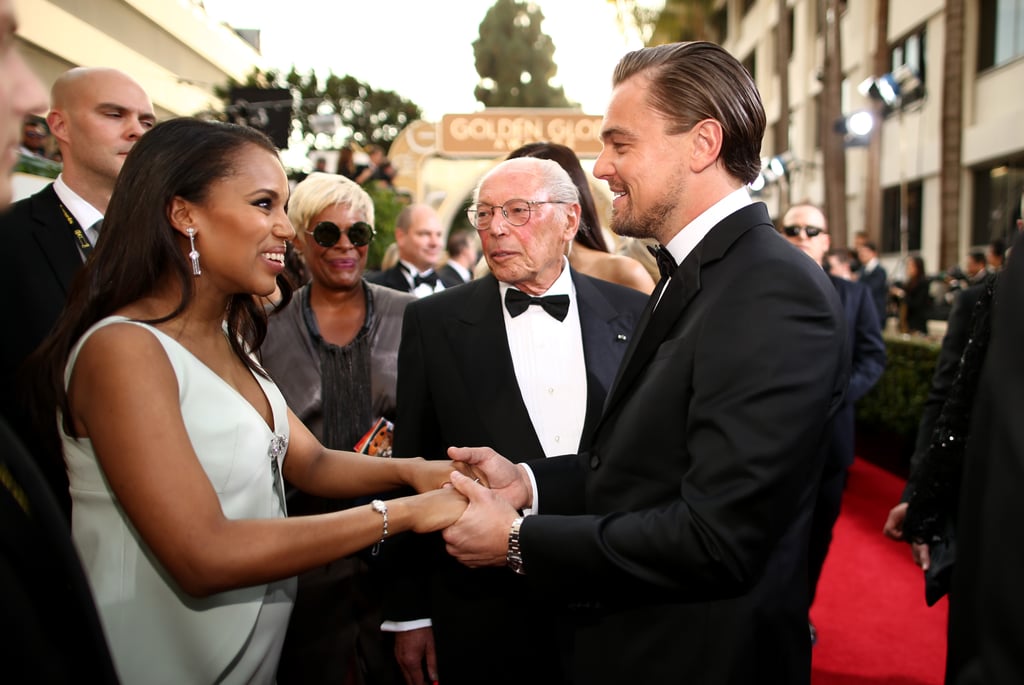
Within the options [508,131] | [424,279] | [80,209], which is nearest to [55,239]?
[80,209]

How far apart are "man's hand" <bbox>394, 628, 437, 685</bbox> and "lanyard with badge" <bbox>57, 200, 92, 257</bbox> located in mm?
1795

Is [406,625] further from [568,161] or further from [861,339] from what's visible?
[861,339]

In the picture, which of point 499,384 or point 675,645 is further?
point 499,384

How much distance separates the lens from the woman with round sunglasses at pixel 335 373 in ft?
10.1

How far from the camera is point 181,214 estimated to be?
2.01m

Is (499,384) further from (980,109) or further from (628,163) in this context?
(980,109)

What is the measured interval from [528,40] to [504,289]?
177ft

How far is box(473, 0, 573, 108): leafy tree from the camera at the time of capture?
52562 mm

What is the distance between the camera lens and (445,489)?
232 cm

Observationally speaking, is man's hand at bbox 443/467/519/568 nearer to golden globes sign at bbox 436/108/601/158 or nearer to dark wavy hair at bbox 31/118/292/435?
dark wavy hair at bbox 31/118/292/435

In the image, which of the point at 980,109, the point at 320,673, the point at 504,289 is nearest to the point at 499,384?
the point at 504,289

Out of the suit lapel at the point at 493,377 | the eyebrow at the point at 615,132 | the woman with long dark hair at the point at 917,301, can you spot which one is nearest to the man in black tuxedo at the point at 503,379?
the suit lapel at the point at 493,377

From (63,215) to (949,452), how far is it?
3.20 m

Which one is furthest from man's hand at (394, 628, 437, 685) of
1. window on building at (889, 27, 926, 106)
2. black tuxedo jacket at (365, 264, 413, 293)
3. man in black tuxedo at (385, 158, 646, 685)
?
window on building at (889, 27, 926, 106)
